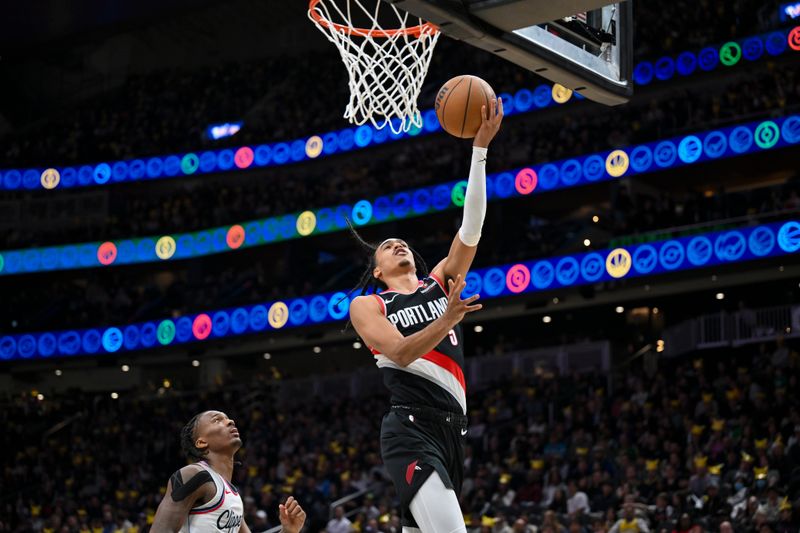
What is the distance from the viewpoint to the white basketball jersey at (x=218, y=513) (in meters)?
5.64

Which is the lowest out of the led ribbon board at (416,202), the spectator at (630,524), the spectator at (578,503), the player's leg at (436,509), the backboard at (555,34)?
the player's leg at (436,509)

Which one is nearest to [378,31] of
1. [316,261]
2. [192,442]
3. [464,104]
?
[464,104]

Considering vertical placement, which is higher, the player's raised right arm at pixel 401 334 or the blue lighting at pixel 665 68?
the blue lighting at pixel 665 68

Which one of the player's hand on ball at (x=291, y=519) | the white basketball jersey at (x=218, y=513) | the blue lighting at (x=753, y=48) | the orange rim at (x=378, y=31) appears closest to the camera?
the white basketball jersey at (x=218, y=513)

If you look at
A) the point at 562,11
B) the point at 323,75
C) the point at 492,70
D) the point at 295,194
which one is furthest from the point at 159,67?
the point at 562,11

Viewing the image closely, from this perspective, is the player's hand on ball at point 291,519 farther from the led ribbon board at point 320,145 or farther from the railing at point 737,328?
the led ribbon board at point 320,145

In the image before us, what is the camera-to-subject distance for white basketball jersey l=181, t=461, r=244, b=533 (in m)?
5.64

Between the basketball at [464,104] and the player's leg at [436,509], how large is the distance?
1.75m

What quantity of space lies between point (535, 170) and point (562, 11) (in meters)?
22.2

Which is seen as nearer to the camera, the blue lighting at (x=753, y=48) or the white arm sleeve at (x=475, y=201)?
the white arm sleeve at (x=475, y=201)

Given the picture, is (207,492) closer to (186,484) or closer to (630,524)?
(186,484)

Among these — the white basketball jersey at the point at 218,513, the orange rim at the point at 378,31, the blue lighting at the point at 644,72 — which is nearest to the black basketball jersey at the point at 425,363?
the white basketball jersey at the point at 218,513

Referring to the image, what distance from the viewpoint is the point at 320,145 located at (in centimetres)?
3391

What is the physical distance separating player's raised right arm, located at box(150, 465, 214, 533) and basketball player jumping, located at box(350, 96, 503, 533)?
0.88 metres
